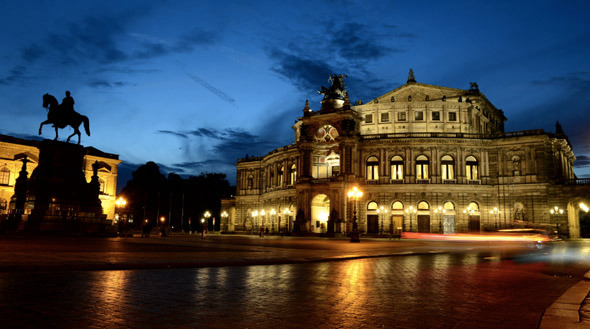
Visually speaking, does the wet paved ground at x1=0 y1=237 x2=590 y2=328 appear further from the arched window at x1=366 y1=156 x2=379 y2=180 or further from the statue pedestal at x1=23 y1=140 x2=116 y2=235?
the arched window at x1=366 y1=156 x2=379 y2=180

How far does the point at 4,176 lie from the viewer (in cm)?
6450

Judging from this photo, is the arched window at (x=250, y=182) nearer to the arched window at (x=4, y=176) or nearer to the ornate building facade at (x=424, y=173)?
the ornate building facade at (x=424, y=173)

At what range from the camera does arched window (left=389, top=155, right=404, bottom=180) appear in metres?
58.5

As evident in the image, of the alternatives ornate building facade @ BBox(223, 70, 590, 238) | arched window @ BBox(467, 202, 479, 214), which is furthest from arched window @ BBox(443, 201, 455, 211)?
arched window @ BBox(467, 202, 479, 214)

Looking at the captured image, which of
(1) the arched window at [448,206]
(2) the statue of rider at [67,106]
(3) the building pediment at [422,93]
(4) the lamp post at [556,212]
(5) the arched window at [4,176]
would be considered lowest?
(4) the lamp post at [556,212]

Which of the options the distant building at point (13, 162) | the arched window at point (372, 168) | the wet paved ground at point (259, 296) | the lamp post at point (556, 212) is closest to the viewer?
the wet paved ground at point (259, 296)

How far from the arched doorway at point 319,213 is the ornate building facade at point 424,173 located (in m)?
0.14

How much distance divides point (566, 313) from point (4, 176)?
74055mm

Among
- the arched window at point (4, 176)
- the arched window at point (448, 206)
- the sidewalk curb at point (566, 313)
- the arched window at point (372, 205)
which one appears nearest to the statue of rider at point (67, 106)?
the sidewalk curb at point (566, 313)

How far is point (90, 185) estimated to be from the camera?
2861cm

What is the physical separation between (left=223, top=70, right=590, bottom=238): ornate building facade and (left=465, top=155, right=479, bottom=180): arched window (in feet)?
0.39

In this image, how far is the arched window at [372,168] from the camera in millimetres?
59500

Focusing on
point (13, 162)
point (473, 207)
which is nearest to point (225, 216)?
point (13, 162)

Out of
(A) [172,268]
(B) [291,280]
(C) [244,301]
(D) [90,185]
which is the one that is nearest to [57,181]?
(D) [90,185]
